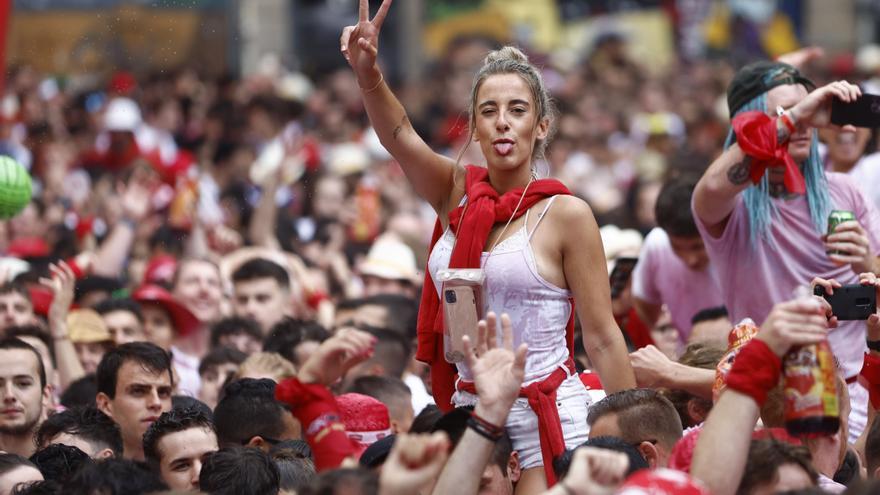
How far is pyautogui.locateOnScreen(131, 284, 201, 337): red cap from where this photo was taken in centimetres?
973

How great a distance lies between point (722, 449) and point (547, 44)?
2323cm

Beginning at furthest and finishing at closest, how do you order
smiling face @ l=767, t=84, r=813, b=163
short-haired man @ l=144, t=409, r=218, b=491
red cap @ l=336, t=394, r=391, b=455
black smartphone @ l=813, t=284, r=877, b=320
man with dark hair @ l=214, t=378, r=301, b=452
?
man with dark hair @ l=214, t=378, r=301, b=452 < smiling face @ l=767, t=84, r=813, b=163 < red cap @ l=336, t=394, r=391, b=455 < short-haired man @ l=144, t=409, r=218, b=491 < black smartphone @ l=813, t=284, r=877, b=320

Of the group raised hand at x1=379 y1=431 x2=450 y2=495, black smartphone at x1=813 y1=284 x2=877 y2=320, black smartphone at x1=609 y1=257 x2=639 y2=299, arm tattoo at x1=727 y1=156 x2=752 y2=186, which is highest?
arm tattoo at x1=727 y1=156 x2=752 y2=186

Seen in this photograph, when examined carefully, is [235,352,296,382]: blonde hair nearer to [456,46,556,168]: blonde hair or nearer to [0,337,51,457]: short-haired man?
[0,337,51,457]: short-haired man

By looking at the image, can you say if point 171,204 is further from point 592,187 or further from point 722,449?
point 722,449

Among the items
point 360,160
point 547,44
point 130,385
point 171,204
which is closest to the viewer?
point 130,385

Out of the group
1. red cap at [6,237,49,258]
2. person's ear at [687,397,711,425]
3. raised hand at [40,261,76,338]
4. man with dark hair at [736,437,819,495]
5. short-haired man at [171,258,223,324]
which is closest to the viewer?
man with dark hair at [736,437,819,495]

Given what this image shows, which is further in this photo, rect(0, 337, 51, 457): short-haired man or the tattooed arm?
rect(0, 337, 51, 457): short-haired man

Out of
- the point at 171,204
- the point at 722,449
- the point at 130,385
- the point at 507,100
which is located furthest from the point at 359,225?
the point at 722,449

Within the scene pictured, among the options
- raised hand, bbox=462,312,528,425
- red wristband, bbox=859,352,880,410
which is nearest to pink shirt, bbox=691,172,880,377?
red wristband, bbox=859,352,880,410

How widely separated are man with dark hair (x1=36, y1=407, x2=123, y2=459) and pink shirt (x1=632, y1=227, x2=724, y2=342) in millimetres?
2821

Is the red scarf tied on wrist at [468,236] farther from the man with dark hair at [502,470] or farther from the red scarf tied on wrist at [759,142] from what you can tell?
the red scarf tied on wrist at [759,142]

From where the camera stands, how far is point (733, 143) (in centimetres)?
695

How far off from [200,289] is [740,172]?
4211 millimetres
